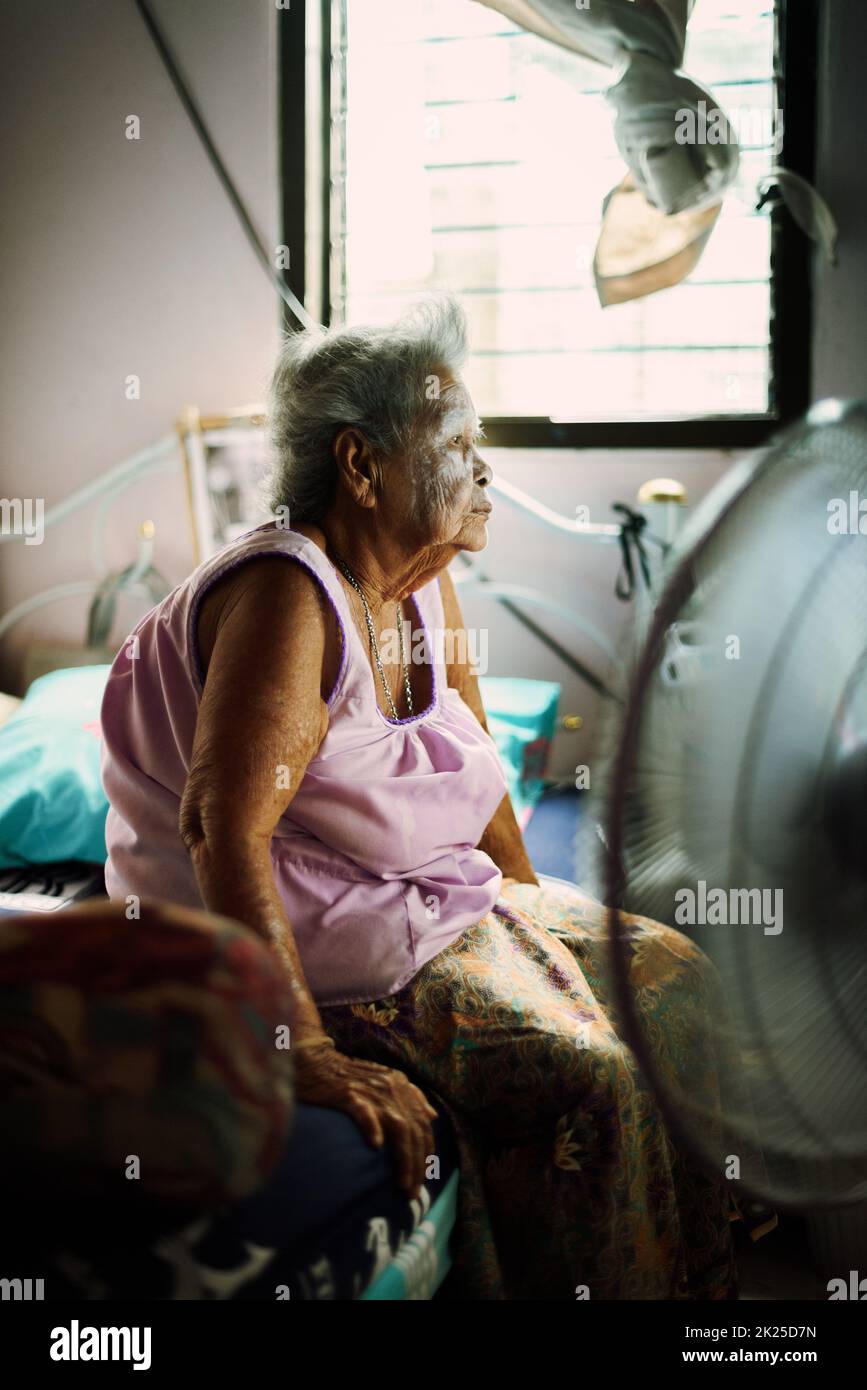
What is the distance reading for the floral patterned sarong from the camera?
3.09 feet

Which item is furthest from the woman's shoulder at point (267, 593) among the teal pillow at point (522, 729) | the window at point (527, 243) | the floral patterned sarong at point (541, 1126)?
the window at point (527, 243)

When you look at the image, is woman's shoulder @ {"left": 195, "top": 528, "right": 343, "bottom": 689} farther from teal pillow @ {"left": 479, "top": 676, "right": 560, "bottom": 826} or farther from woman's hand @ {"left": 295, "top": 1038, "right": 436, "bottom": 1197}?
teal pillow @ {"left": 479, "top": 676, "right": 560, "bottom": 826}

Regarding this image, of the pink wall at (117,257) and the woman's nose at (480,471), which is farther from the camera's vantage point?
the pink wall at (117,257)

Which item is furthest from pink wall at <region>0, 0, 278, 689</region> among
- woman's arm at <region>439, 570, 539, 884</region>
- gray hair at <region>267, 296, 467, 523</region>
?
gray hair at <region>267, 296, 467, 523</region>

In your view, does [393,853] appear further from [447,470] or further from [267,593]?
[447,470]

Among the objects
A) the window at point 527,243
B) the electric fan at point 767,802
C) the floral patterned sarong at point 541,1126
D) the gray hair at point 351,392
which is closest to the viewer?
the electric fan at point 767,802

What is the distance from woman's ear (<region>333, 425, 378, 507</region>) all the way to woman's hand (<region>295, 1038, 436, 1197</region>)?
20.4 inches

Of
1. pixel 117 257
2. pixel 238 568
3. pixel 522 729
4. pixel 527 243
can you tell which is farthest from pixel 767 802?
pixel 117 257

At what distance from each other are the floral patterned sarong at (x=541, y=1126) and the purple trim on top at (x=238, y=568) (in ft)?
0.92

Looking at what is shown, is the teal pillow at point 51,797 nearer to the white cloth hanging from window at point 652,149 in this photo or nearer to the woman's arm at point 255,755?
the woman's arm at point 255,755

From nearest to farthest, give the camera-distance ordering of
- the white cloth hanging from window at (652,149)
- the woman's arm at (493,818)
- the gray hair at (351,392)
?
the gray hair at (351,392)
the woman's arm at (493,818)
the white cloth hanging from window at (652,149)

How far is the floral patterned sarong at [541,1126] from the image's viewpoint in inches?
37.0

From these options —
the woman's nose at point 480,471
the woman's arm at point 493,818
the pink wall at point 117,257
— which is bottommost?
the woman's arm at point 493,818
